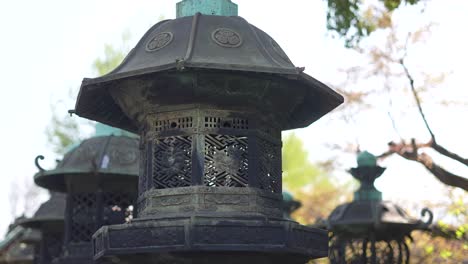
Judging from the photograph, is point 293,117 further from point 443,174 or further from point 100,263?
point 443,174

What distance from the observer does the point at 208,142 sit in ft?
29.3

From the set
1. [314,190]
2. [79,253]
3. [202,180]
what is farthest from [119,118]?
[314,190]

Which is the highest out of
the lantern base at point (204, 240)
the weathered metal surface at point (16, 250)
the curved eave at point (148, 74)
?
the curved eave at point (148, 74)

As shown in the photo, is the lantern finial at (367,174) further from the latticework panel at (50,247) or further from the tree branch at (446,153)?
the latticework panel at (50,247)

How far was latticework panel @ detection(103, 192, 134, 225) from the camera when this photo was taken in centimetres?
1537

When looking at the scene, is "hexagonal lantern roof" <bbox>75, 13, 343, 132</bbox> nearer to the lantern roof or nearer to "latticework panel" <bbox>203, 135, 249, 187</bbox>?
"latticework panel" <bbox>203, 135, 249, 187</bbox>

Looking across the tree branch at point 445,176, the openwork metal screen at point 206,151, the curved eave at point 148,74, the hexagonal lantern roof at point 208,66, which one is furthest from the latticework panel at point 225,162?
the tree branch at point 445,176

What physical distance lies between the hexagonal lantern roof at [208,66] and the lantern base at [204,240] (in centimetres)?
149

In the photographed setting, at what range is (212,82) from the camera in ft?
29.1

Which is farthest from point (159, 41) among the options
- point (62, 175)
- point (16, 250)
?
point (16, 250)

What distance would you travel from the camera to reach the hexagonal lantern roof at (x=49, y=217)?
17.5 meters

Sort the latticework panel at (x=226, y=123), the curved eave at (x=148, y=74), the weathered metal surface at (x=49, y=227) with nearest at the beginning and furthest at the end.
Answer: the curved eave at (x=148, y=74), the latticework panel at (x=226, y=123), the weathered metal surface at (x=49, y=227)

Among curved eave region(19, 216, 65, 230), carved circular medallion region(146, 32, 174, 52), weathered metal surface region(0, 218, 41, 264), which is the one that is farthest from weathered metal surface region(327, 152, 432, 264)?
weathered metal surface region(0, 218, 41, 264)

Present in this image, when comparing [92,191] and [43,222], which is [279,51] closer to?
[92,191]
